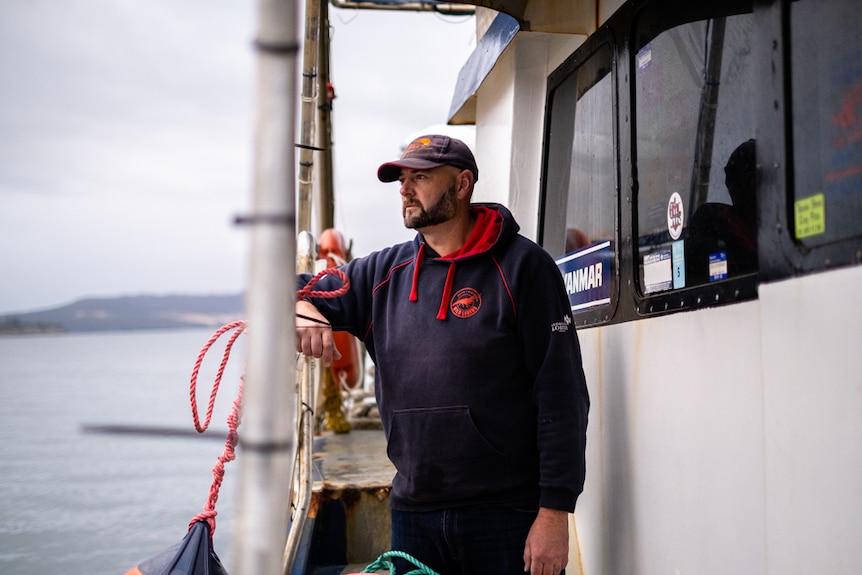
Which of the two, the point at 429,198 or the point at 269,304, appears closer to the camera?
the point at 269,304

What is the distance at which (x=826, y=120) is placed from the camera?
159cm

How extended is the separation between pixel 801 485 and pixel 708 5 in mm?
1282

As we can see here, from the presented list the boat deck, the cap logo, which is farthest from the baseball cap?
the boat deck

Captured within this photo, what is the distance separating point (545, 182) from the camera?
3561 millimetres

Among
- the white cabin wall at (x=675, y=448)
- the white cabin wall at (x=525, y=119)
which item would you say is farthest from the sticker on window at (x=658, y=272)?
the white cabin wall at (x=525, y=119)

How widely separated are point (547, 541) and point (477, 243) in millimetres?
906

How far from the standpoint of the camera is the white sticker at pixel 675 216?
232 centimetres

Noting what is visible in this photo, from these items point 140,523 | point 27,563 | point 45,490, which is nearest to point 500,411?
point 27,563

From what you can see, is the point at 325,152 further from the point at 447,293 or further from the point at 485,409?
the point at 485,409

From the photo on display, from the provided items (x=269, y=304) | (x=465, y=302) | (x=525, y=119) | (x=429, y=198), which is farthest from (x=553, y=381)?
(x=525, y=119)

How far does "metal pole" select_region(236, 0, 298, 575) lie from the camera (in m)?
0.97

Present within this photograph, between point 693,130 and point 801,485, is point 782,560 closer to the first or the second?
point 801,485

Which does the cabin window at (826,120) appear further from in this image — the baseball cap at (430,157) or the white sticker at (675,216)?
the baseball cap at (430,157)

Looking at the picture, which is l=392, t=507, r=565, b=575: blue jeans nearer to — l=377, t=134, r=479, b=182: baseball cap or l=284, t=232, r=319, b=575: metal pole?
l=377, t=134, r=479, b=182: baseball cap
